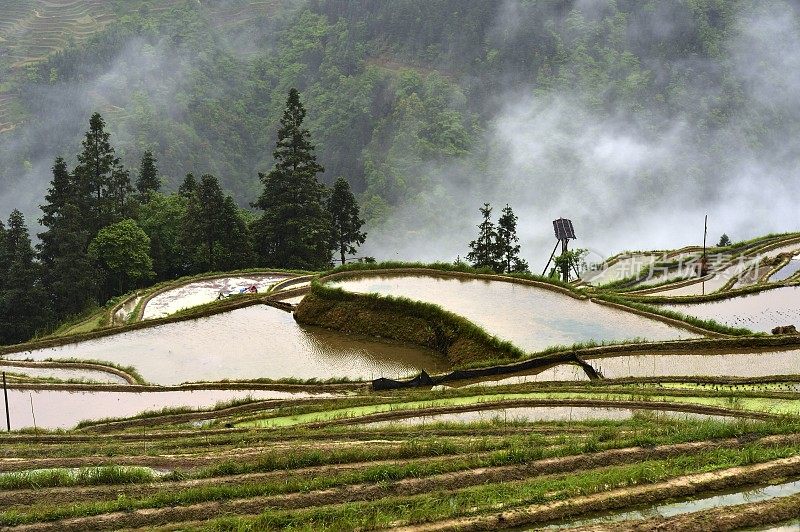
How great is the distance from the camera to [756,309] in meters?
21.9

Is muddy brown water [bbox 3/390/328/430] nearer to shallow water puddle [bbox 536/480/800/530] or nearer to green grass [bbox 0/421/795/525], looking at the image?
green grass [bbox 0/421/795/525]

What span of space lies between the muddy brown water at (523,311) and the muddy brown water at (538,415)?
367cm

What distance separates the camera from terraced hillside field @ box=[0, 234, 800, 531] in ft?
33.7

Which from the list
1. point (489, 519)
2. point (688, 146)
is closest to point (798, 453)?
point (489, 519)

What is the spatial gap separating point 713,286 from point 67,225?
1075 inches

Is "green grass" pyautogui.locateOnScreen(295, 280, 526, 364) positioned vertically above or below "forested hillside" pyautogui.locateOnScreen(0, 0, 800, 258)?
below

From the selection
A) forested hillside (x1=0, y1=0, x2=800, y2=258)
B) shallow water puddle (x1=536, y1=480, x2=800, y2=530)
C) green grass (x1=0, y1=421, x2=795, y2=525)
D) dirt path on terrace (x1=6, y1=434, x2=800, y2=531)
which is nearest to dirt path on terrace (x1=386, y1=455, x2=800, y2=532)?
dirt path on terrace (x1=6, y1=434, x2=800, y2=531)

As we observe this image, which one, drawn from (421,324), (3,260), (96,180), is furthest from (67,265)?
(421,324)

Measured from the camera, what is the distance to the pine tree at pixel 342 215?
144ft

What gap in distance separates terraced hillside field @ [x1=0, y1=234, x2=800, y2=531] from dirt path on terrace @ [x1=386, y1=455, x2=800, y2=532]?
3cm

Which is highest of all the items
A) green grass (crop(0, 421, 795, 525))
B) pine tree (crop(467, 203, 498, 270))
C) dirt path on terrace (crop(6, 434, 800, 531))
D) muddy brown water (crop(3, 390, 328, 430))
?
pine tree (crop(467, 203, 498, 270))

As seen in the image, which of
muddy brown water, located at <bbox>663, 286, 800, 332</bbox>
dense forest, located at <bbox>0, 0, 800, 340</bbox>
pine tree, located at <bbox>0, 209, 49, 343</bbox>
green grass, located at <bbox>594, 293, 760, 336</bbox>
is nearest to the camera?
green grass, located at <bbox>594, 293, 760, 336</bbox>

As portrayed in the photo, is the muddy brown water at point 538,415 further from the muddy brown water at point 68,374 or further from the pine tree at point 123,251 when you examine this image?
the pine tree at point 123,251

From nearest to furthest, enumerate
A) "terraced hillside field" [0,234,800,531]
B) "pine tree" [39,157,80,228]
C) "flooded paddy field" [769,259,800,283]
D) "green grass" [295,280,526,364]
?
"terraced hillside field" [0,234,800,531] → "green grass" [295,280,526,364] → "flooded paddy field" [769,259,800,283] → "pine tree" [39,157,80,228]
